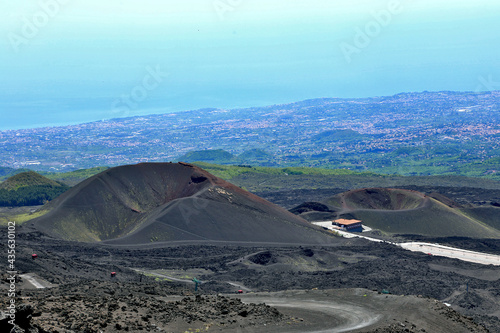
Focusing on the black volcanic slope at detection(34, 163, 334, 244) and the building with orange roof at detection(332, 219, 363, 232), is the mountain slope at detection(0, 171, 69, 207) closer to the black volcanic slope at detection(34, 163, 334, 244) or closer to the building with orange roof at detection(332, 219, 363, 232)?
the black volcanic slope at detection(34, 163, 334, 244)

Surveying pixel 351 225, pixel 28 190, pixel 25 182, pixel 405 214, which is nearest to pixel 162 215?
pixel 351 225

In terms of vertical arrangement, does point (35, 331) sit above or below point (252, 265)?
above

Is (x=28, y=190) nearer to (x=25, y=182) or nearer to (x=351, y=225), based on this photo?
(x=25, y=182)

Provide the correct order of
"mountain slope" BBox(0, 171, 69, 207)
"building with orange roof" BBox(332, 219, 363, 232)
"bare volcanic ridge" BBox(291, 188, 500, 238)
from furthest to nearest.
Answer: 1. "mountain slope" BBox(0, 171, 69, 207)
2. "building with orange roof" BBox(332, 219, 363, 232)
3. "bare volcanic ridge" BBox(291, 188, 500, 238)

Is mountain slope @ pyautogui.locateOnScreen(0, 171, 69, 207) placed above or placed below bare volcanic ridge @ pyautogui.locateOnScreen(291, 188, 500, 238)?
above

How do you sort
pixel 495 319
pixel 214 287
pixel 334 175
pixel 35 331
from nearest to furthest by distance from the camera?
pixel 35 331, pixel 495 319, pixel 214 287, pixel 334 175

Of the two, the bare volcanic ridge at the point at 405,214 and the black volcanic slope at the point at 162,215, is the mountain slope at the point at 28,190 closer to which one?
the black volcanic slope at the point at 162,215

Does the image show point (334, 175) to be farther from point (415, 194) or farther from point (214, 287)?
point (214, 287)

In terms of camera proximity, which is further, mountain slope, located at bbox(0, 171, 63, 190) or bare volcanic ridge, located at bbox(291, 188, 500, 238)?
mountain slope, located at bbox(0, 171, 63, 190)

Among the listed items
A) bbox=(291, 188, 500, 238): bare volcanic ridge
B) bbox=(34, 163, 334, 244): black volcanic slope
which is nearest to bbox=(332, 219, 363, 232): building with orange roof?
bbox=(291, 188, 500, 238): bare volcanic ridge

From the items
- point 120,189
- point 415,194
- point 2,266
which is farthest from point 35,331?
point 415,194
